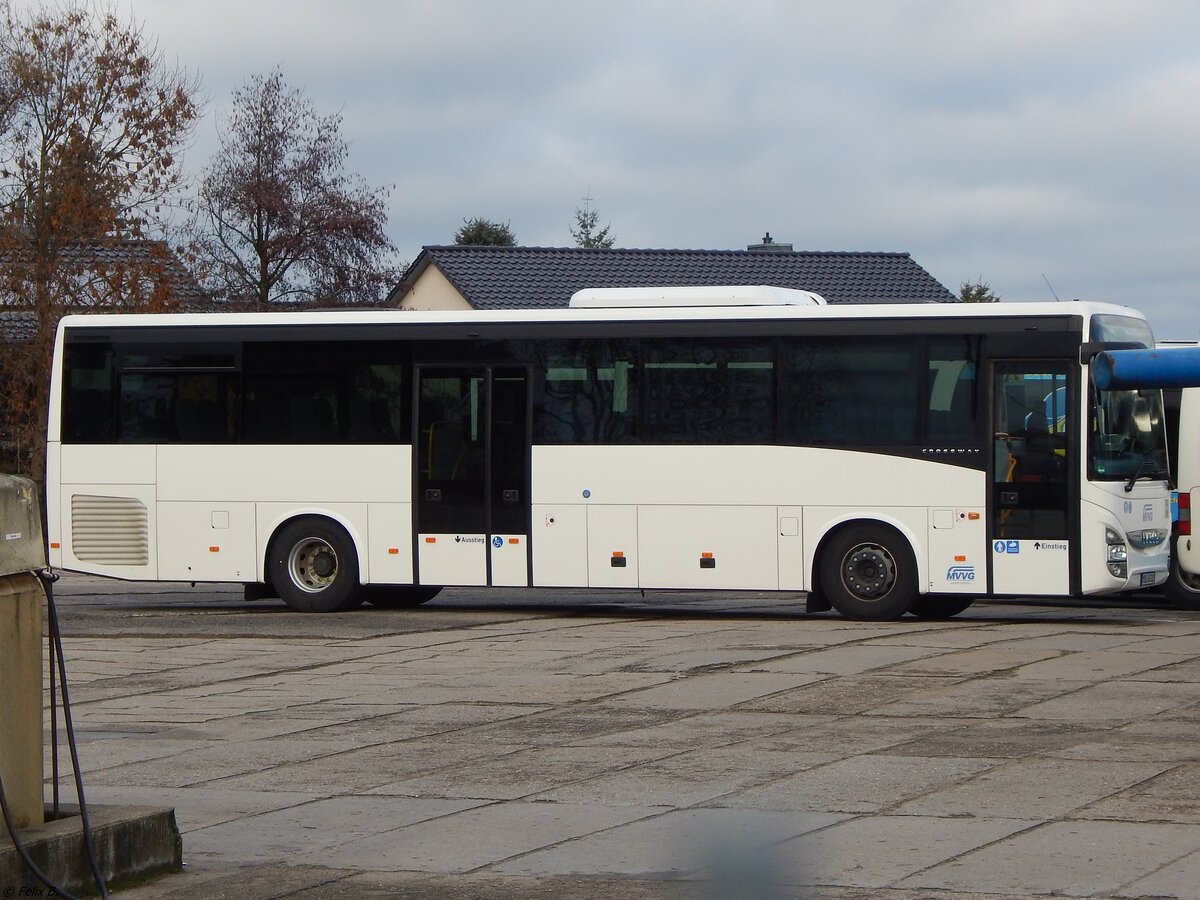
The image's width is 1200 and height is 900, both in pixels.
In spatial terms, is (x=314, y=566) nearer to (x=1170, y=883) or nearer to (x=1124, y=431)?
(x=1124, y=431)

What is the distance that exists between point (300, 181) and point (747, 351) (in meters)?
33.5

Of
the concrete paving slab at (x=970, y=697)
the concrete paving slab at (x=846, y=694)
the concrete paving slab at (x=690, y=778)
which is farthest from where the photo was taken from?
the concrete paving slab at (x=846, y=694)

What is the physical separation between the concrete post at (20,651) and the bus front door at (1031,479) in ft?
38.3

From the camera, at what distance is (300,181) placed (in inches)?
1956

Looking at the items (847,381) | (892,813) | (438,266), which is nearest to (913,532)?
(847,381)

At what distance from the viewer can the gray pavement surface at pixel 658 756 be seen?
7.04 m

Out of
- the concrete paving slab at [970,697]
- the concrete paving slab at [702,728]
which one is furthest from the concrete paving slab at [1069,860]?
the concrete paving slab at [970,697]

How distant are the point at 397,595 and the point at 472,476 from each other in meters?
2.50

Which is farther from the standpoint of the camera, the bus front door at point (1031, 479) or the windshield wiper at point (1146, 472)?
the windshield wiper at point (1146, 472)

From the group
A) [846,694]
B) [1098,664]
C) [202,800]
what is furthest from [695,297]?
[202,800]

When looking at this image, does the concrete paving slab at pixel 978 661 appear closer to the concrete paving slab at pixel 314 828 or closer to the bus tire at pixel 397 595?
the concrete paving slab at pixel 314 828

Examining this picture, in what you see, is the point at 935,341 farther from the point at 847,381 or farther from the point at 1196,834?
the point at 1196,834

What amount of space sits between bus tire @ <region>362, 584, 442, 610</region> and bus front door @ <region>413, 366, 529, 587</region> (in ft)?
5.03

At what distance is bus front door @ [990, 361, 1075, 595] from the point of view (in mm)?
16938
